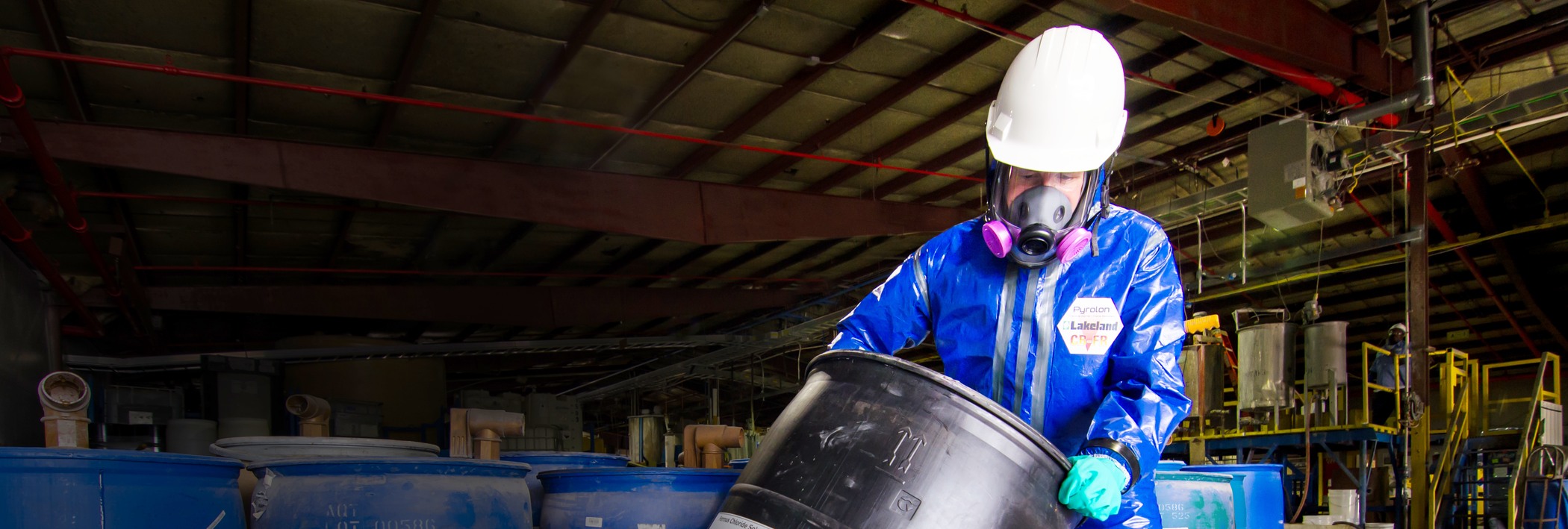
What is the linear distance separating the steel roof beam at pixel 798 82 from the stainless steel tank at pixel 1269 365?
599cm

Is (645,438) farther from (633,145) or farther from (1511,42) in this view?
(1511,42)

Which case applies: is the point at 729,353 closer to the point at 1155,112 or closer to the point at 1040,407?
the point at 1155,112

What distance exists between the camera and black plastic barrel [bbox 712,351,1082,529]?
1.90 meters

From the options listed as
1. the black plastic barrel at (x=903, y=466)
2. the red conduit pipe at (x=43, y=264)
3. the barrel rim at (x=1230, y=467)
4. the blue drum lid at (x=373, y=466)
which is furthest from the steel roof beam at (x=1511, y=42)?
the red conduit pipe at (x=43, y=264)

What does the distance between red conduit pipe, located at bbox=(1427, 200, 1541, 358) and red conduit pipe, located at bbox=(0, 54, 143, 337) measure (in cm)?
1219

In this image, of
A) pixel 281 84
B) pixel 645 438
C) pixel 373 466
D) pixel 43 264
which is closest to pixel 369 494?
pixel 373 466

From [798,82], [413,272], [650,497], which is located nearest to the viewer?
[650,497]

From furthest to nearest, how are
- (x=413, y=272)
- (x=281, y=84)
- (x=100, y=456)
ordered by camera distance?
1. (x=413, y=272)
2. (x=281, y=84)
3. (x=100, y=456)

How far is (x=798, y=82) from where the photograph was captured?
7.93m

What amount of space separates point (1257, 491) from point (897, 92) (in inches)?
162

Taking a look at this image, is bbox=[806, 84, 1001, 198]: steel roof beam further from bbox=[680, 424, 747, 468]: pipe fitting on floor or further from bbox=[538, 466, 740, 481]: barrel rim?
bbox=[538, 466, 740, 481]: barrel rim

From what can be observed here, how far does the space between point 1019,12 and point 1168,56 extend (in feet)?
5.13

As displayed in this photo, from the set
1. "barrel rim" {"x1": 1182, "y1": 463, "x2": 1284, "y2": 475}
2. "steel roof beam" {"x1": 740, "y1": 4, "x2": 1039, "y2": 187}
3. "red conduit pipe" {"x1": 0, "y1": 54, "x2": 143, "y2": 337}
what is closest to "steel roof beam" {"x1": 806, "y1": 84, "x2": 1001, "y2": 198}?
"steel roof beam" {"x1": 740, "y1": 4, "x2": 1039, "y2": 187}

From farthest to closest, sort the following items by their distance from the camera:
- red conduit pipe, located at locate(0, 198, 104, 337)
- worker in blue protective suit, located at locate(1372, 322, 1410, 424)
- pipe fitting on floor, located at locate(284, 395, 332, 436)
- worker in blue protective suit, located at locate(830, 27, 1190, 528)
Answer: worker in blue protective suit, located at locate(1372, 322, 1410, 424) → red conduit pipe, located at locate(0, 198, 104, 337) → pipe fitting on floor, located at locate(284, 395, 332, 436) → worker in blue protective suit, located at locate(830, 27, 1190, 528)
